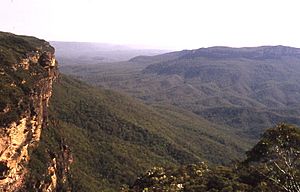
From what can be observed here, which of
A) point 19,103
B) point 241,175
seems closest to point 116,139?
point 19,103

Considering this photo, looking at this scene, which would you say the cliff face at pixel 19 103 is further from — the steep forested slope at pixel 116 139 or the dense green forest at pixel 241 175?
the dense green forest at pixel 241 175

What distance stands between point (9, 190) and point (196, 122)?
138683 mm

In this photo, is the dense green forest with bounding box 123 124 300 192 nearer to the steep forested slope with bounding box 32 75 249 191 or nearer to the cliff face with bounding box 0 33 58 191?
the cliff face with bounding box 0 33 58 191

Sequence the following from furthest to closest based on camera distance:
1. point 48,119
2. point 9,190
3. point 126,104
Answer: point 126,104
point 48,119
point 9,190

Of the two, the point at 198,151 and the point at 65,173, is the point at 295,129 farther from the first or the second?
the point at 198,151

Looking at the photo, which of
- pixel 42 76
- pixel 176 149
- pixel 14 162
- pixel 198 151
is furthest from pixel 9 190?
pixel 198 151

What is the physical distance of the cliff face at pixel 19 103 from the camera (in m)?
61.4

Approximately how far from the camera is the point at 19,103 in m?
68.1

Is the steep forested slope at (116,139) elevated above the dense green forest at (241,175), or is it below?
below

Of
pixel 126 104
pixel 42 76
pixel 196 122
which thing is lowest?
pixel 196 122

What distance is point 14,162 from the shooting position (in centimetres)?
6331

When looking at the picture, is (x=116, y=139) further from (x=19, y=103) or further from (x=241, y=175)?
(x=241, y=175)

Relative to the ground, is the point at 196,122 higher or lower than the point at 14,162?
lower

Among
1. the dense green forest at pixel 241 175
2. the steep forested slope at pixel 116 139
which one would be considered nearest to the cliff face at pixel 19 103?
the steep forested slope at pixel 116 139
